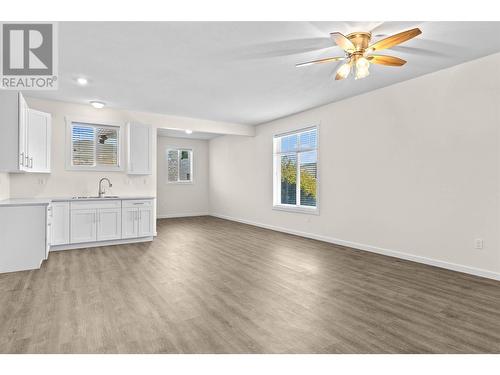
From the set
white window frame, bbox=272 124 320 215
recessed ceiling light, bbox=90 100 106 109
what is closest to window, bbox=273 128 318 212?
white window frame, bbox=272 124 320 215

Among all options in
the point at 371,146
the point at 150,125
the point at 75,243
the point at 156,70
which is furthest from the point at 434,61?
the point at 75,243

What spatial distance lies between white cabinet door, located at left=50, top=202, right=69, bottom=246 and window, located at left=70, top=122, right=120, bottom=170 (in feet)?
3.17

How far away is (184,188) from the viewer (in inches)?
391

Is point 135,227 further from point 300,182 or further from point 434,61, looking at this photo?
point 434,61

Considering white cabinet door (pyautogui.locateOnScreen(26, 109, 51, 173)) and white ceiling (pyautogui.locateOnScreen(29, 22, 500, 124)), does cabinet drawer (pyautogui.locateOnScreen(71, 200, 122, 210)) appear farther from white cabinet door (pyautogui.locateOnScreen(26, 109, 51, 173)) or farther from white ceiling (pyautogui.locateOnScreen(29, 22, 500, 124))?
white ceiling (pyautogui.locateOnScreen(29, 22, 500, 124))

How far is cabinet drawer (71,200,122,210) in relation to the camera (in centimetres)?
497

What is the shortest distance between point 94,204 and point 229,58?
141 inches

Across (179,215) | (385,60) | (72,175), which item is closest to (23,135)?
(72,175)

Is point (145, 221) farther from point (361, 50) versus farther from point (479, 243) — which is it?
point (479, 243)

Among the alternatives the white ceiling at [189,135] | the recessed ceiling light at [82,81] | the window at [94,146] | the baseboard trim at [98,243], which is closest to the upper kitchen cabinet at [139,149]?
the window at [94,146]

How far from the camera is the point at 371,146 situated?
4.81 meters

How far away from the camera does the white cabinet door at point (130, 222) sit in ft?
17.8
